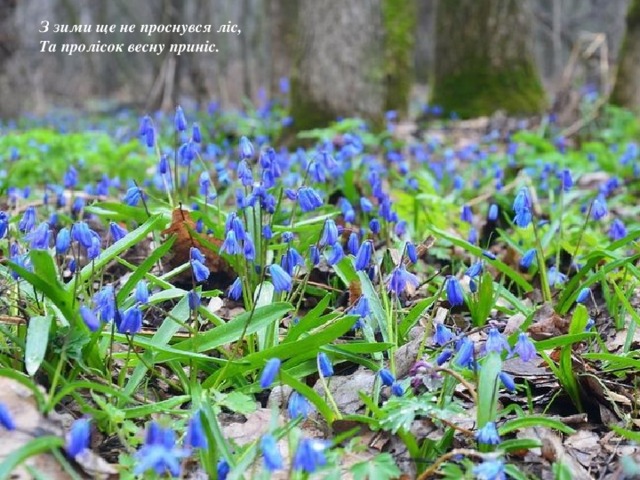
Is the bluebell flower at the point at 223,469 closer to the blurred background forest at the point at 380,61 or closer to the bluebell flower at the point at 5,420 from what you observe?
the bluebell flower at the point at 5,420

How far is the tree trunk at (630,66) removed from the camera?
7.86m

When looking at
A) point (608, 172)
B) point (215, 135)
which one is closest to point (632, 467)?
point (608, 172)

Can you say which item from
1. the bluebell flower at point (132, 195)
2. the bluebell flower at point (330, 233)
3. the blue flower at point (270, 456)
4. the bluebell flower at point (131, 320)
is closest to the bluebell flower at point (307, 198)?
the bluebell flower at point (330, 233)

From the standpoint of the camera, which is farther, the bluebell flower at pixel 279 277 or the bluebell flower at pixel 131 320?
the bluebell flower at pixel 279 277

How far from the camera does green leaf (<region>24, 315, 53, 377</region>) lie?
1.86 m

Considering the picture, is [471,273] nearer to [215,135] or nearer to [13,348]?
[13,348]

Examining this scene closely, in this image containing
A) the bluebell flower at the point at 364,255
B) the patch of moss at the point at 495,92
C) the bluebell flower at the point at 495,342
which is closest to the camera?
the bluebell flower at the point at 495,342

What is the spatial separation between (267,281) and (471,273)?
778 mm

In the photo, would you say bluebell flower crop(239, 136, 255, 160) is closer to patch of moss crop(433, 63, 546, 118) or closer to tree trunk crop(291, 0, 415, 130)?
tree trunk crop(291, 0, 415, 130)

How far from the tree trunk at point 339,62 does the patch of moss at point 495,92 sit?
2718 millimetres

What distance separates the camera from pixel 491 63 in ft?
31.2

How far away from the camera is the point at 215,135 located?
7.83 m

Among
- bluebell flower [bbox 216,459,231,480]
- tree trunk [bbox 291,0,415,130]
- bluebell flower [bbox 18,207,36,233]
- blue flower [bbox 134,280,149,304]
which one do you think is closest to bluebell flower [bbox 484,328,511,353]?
bluebell flower [bbox 216,459,231,480]

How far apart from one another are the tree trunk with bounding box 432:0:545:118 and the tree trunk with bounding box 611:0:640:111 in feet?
4.53
